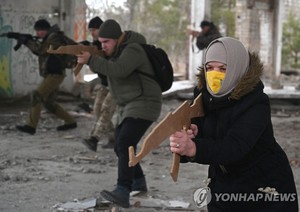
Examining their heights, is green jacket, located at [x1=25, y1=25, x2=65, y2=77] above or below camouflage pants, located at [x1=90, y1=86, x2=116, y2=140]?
above

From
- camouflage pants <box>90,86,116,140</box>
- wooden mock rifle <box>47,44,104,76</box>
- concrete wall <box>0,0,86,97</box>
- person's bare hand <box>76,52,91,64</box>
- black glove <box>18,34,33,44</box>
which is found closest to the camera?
person's bare hand <box>76,52,91,64</box>

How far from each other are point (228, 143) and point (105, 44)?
3.00 meters

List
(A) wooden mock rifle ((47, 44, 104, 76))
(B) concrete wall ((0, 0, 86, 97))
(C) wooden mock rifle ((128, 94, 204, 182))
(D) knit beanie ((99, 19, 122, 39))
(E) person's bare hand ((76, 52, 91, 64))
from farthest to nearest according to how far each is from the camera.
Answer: (B) concrete wall ((0, 0, 86, 97))
(A) wooden mock rifle ((47, 44, 104, 76))
(D) knit beanie ((99, 19, 122, 39))
(E) person's bare hand ((76, 52, 91, 64))
(C) wooden mock rifle ((128, 94, 204, 182))

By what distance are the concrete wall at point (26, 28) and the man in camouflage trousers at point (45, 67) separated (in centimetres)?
347

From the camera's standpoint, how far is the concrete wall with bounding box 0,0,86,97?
509 inches

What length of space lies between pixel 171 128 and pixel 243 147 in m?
0.35

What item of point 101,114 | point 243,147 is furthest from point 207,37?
point 243,147

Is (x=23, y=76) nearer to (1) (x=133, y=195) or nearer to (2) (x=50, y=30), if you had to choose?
(2) (x=50, y=30)

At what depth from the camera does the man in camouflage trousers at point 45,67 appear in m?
9.23

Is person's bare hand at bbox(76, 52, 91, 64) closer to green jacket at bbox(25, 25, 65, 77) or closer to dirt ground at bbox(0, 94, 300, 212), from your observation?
dirt ground at bbox(0, 94, 300, 212)

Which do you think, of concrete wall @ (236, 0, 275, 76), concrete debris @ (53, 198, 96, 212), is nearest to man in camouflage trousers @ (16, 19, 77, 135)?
concrete debris @ (53, 198, 96, 212)

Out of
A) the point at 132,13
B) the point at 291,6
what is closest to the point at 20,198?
the point at 132,13

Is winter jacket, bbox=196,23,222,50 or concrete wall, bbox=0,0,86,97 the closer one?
winter jacket, bbox=196,23,222,50

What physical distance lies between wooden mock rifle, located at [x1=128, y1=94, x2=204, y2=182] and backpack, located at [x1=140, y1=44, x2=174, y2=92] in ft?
8.42
